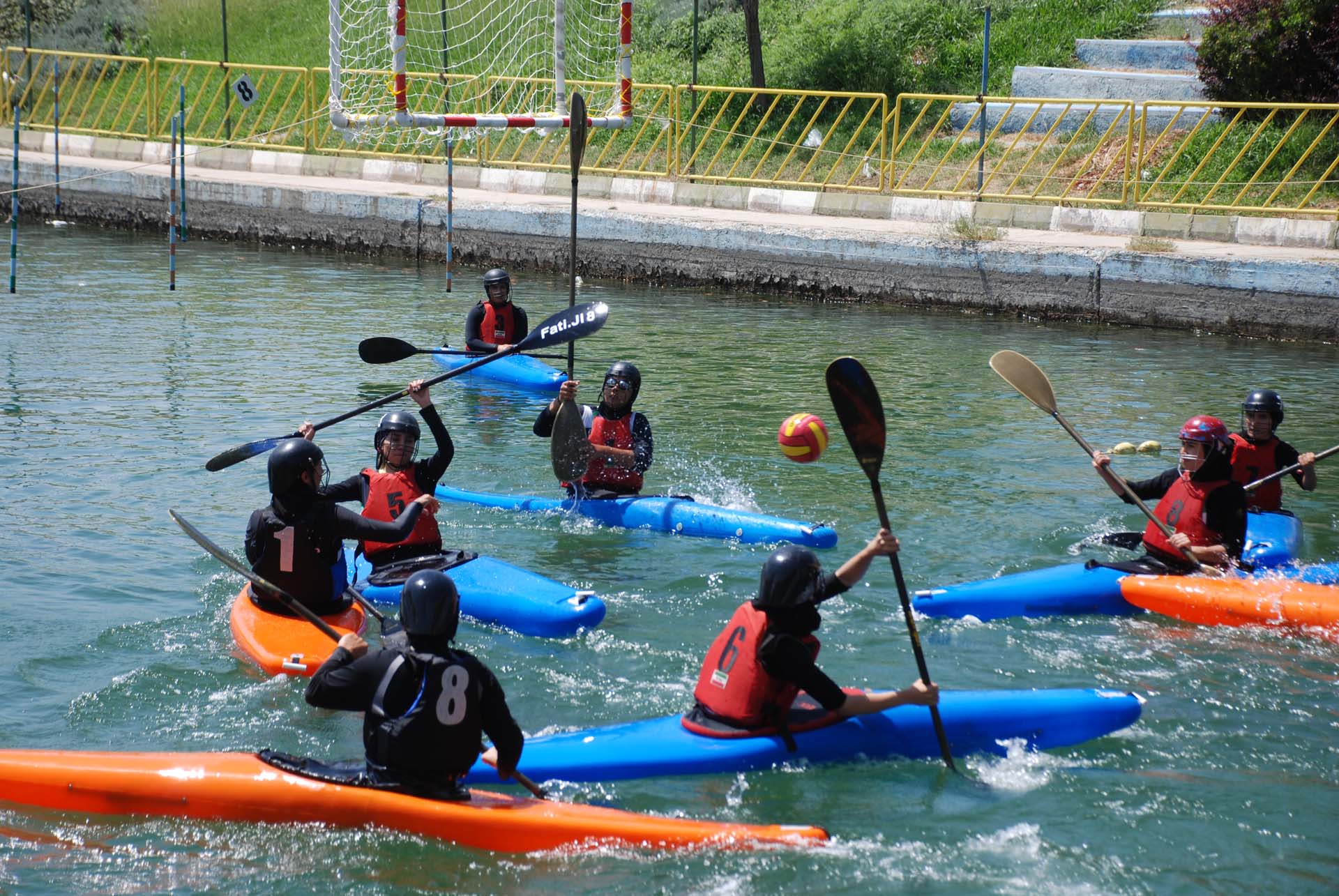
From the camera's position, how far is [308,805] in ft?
14.0

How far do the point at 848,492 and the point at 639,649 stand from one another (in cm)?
294

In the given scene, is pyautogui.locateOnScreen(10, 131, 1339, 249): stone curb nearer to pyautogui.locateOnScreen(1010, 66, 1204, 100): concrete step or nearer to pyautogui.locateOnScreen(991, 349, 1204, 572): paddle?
pyautogui.locateOnScreen(1010, 66, 1204, 100): concrete step

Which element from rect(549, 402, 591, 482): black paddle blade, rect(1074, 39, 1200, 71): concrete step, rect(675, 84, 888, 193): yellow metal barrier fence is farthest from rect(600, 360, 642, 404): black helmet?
rect(1074, 39, 1200, 71): concrete step

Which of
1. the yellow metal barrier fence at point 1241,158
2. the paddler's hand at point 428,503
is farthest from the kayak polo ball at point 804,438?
the yellow metal barrier fence at point 1241,158

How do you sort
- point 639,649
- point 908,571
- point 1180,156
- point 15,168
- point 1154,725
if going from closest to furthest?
point 1154,725, point 639,649, point 908,571, point 1180,156, point 15,168

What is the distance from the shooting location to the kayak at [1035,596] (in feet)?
21.7

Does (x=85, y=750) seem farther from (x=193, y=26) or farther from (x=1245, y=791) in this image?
(x=193, y=26)

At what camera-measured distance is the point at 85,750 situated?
4941mm

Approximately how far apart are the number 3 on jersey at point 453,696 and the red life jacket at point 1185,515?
4.21m

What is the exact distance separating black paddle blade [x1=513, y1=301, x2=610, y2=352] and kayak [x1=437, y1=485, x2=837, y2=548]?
959 millimetres

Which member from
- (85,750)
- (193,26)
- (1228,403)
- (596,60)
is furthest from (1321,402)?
(193,26)

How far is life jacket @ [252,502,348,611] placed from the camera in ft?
18.0

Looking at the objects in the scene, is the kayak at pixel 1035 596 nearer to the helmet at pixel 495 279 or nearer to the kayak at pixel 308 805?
the kayak at pixel 308 805

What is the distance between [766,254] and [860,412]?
11.4 metres
